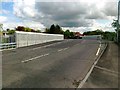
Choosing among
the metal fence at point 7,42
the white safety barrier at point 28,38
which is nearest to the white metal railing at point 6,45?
the metal fence at point 7,42

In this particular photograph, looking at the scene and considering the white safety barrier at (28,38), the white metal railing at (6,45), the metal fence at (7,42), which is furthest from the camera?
the white safety barrier at (28,38)

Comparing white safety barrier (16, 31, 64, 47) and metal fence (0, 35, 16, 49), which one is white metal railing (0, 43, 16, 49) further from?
white safety barrier (16, 31, 64, 47)

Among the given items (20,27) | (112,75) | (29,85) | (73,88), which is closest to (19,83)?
(29,85)

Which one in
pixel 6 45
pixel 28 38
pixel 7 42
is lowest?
pixel 6 45

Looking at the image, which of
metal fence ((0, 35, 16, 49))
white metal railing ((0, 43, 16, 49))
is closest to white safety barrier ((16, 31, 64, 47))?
metal fence ((0, 35, 16, 49))

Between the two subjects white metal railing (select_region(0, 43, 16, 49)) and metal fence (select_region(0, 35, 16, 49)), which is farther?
metal fence (select_region(0, 35, 16, 49))

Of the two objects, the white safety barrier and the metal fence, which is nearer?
the metal fence

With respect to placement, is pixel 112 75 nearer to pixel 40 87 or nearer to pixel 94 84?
pixel 94 84

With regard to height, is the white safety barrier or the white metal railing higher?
the white safety barrier

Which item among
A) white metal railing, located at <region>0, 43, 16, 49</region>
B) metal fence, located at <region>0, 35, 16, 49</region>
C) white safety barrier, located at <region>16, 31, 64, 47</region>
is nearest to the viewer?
white metal railing, located at <region>0, 43, 16, 49</region>

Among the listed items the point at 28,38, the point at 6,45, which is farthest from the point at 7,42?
the point at 28,38

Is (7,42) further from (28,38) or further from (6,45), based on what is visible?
(28,38)

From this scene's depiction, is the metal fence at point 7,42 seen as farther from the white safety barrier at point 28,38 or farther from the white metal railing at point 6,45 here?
the white safety barrier at point 28,38

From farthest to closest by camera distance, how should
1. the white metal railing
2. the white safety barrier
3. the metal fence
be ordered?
the white safety barrier, the metal fence, the white metal railing
